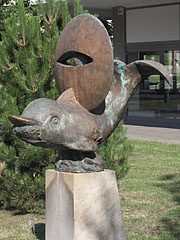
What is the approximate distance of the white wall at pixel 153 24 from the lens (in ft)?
49.9

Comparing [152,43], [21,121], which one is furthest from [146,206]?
[152,43]

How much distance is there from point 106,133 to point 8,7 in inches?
191

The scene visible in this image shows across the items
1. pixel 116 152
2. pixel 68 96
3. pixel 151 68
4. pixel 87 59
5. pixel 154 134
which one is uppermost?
pixel 87 59

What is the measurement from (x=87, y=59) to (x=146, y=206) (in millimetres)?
3269

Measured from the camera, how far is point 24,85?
572 centimetres

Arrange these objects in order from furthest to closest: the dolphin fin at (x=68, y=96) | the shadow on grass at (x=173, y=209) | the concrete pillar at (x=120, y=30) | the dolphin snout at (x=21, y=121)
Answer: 1. the concrete pillar at (x=120, y=30)
2. the shadow on grass at (x=173, y=209)
3. the dolphin fin at (x=68, y=96)
4. the dolphin snout at (x=21, y=121)

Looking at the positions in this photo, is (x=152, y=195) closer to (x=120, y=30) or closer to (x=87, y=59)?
(x=87, y=59)

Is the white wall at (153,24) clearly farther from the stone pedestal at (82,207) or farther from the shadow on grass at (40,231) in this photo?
the stone pedestal at (82,207)

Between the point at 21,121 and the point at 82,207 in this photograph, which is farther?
the point at 82,207

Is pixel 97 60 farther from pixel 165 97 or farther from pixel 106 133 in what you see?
pixel 165 97

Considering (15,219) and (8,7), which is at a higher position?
(8,7)

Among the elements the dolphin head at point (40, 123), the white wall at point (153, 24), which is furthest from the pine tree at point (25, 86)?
the white wall at point (153, 24)

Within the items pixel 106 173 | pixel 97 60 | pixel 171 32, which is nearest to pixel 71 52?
pixel 97 60

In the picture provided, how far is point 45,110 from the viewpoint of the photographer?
382 centimetres
